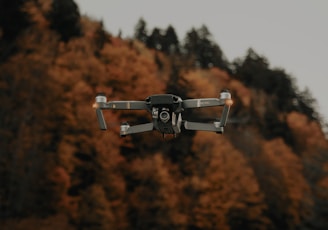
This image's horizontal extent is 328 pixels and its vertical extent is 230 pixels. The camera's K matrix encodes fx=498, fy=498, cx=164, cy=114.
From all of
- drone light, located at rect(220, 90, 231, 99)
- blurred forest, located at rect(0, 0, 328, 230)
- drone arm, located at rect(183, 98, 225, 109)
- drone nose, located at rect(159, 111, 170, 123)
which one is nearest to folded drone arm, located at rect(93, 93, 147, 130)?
drone nose, located at rect(159, 111, 170, 123)

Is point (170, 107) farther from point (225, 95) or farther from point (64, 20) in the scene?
point (64, 20)

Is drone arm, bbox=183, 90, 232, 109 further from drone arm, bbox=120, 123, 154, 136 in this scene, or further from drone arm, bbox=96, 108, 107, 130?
drone arm, bbox=96, 108, 107, 130

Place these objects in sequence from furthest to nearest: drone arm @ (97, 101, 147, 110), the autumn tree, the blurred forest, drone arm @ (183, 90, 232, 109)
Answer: the autumn tree < the blurred forest < drone arm @ (97, 101, 147, 110) < drone arm @ (183, 90, 232, 109)

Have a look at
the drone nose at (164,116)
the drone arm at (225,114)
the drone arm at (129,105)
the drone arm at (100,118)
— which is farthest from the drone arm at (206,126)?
the drone arm at (100,118)

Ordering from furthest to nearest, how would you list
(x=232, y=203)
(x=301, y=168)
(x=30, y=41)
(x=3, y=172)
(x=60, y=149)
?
(x=301, y=168) < (x=232, y=203) < (x=30, y=41) < (x=60, y=149) < (x=3, y=172)

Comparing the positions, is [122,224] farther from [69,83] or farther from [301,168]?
[301,168]

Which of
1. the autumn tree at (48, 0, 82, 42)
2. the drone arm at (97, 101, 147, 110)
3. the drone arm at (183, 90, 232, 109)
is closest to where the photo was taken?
the drone arm at (183, 90, 232, 109)

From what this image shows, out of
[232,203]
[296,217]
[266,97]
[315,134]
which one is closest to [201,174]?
[232,203]

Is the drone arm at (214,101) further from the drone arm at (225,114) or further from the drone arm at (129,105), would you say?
the drone arm at (129,105)
